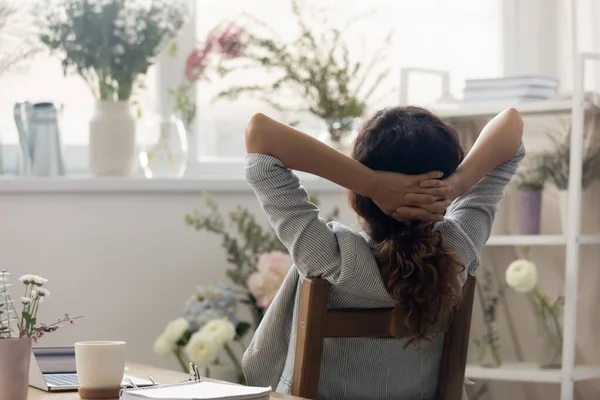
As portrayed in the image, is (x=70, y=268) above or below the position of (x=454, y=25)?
below

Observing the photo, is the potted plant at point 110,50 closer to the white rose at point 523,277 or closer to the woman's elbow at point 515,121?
the white rose at point 523,277

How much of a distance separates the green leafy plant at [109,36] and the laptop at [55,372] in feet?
3.95

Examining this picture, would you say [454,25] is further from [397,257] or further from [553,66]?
[397,257]

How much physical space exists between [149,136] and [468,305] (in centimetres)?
150

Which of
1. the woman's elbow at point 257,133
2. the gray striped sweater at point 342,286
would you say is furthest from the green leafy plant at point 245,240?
the woman's elbow at point 257,133

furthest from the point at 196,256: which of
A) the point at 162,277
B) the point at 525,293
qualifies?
the point at 525,293

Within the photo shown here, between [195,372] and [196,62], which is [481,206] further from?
[196,62]

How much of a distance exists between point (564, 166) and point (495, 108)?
236 millimetres

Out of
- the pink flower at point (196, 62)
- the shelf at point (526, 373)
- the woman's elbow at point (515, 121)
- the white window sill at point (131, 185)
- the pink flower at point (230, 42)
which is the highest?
the pink flower at point (230, 42)

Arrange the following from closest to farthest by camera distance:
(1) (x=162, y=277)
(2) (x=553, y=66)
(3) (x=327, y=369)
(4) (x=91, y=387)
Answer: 1. (4) (x=91, y=387)
2. (3) (x=327, y=369)
3. (1) (x=162, y=277)
4. (2) (x=553, y=66)

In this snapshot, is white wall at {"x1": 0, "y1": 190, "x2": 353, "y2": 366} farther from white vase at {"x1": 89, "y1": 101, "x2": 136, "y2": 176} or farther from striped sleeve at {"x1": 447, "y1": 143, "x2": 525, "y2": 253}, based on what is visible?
striped sleeve at {"x1": 447, "y1": 143, "x2": 525, "y2": 253}

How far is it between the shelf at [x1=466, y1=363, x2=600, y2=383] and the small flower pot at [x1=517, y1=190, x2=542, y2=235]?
360mm

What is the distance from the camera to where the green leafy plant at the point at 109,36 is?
2650 millimetres

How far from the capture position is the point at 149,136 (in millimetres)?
2791
